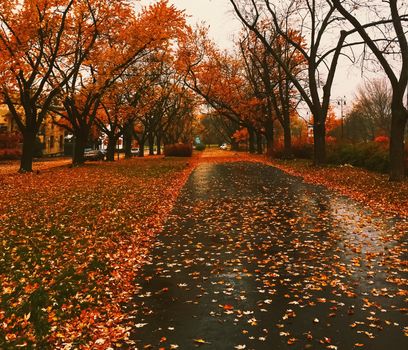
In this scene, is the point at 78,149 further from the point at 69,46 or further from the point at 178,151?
the point at 178,151

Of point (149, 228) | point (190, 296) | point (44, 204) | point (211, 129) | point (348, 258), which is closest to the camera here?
point (190, 296)

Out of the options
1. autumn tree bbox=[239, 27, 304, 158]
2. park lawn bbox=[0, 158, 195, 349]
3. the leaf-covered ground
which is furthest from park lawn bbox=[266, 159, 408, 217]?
autumn tree bbox=[239, 27, 304, 158]

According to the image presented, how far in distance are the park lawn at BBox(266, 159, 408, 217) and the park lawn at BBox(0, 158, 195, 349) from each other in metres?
6.50

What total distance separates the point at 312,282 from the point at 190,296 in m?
1.89

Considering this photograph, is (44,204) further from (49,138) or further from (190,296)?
(49,138)

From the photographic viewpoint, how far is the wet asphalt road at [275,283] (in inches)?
180

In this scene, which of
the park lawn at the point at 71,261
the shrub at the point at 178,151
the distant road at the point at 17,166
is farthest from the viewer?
the shrub at the point at 178,151

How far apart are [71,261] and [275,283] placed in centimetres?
374

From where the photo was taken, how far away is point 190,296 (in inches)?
229

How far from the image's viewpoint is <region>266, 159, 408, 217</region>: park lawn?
40.2ft

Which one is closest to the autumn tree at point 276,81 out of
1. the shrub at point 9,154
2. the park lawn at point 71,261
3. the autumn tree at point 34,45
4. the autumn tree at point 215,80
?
the autumn tree at point 215,80

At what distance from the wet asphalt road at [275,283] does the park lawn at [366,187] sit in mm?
1112

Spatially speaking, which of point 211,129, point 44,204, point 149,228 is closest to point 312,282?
point 149,228

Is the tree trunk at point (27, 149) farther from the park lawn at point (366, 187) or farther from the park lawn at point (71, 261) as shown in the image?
the park lawn at point (366, 187)
